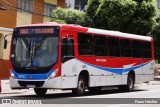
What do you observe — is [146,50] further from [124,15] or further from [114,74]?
[124,15]

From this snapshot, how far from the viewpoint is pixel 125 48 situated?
24969 millimetres

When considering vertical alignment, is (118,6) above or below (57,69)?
above

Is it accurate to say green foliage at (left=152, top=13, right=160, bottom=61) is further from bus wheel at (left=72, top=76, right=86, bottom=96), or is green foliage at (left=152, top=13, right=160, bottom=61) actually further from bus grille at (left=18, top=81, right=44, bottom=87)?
bus grille at (left=18, top=81, right=44, bottom=87)

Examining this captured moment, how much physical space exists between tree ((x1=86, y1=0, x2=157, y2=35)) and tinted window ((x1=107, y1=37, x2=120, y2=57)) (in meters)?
10.5

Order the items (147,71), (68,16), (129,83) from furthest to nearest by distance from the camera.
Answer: (68,16)
(147,71)
(129,83)

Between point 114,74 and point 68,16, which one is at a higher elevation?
point 68,16

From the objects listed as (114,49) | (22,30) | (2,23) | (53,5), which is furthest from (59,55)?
(53,5)

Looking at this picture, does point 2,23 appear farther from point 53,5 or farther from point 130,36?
point 130,36

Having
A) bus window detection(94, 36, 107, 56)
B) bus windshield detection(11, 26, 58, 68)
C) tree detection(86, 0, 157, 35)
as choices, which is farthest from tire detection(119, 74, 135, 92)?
tree detection(86, 0, 157, 35)

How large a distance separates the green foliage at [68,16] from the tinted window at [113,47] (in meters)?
12.2

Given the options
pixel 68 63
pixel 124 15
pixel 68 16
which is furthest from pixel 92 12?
pixel 68 63

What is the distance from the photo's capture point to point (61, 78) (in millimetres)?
19156

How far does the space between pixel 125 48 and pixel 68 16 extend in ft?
41.0

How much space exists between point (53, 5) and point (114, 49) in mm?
17091
